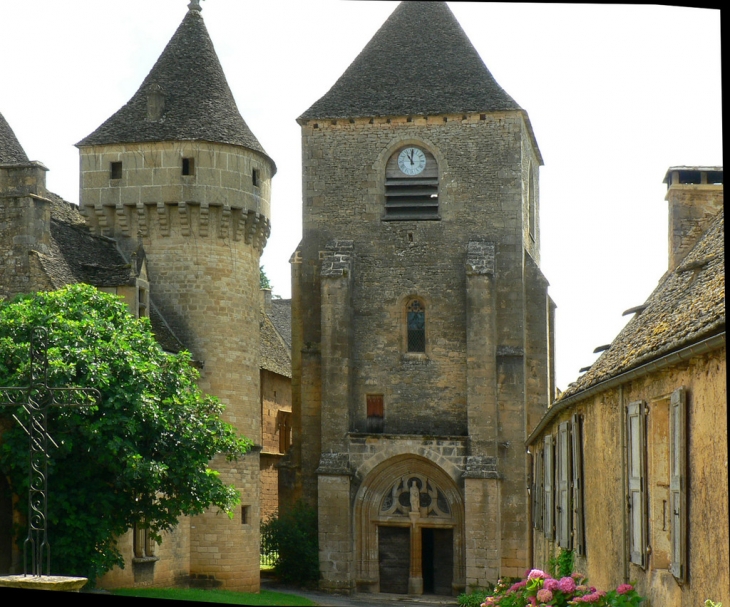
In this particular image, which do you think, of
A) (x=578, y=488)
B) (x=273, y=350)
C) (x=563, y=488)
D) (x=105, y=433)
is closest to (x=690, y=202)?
(x=563, y=488)

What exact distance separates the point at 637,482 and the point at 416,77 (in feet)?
89.3

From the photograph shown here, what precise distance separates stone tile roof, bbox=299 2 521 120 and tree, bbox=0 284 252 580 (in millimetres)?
13957

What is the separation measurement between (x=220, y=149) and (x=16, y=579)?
24.1 metres

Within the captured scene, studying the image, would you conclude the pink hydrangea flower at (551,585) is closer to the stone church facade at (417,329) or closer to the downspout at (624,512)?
the downspout at (624,512)

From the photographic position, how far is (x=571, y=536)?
18953mm

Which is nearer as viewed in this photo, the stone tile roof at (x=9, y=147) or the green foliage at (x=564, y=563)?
the green foliage at (x=564, y=563)

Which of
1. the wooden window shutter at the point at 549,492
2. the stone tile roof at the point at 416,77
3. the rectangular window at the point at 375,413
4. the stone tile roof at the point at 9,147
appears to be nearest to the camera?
the wooden window shutter at the point at 549,492

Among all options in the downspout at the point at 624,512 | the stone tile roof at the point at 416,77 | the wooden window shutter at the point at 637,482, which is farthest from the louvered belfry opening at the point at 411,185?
the wooden window shutter at the point at 637,482

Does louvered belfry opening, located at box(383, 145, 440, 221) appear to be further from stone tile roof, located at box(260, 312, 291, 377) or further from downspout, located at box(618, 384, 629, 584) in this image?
downspout, located at box(618, 384, 629, 584)

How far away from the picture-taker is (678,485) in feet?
38.8

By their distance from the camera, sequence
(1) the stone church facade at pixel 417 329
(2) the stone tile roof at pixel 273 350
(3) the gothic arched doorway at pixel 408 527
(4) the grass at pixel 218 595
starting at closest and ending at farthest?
(4) the grass at pixel 218 595 < (1) the stone church facade at pixel 417 329 < (3) the gothic arched doorway at pixel 408 527 < (2) the stone tile roof at pixel 273 350

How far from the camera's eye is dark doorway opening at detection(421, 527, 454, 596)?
121 feet

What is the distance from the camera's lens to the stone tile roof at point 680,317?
1150 centimetres

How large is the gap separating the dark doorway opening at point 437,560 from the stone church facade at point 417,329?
6 cm
